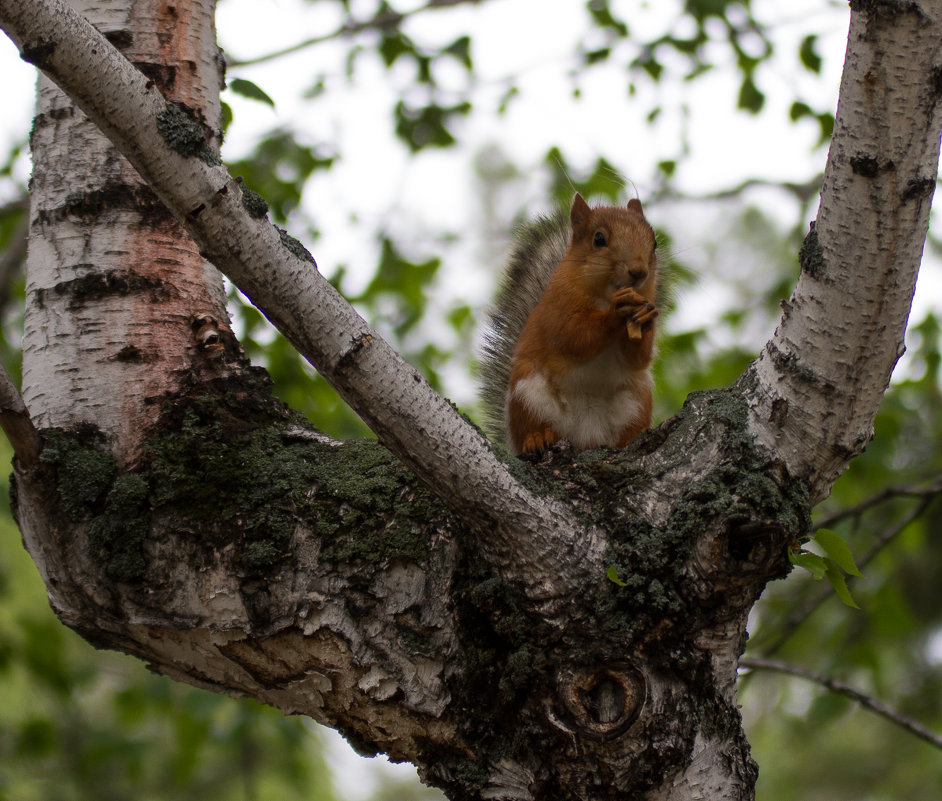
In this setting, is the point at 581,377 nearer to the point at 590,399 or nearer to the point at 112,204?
the point at 590,399

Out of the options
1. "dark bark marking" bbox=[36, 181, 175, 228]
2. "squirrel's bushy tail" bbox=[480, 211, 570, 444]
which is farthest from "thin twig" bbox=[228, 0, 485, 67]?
"dark bark marking" bbox=[36, 181, 175, 228]

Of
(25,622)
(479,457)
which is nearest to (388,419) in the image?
(479,457)

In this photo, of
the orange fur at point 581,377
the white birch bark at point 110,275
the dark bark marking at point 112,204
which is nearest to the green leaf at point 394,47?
the orange fur at point 581,377

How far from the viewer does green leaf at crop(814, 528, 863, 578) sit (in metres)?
1.27

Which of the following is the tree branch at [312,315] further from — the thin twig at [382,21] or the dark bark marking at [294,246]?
the thin twig at [382,21]

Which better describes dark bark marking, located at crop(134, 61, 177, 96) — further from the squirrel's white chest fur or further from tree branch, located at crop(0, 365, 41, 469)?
the squirrel's white chest fur

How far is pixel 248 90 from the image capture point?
2.09 meters

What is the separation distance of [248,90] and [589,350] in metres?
1.02

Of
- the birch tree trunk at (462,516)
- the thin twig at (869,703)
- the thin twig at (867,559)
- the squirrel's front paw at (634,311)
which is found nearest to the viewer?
the birch tree trunk at (462,516)

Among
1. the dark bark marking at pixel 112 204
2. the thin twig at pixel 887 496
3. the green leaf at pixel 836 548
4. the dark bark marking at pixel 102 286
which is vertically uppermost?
the thin twig at pixel 887 496

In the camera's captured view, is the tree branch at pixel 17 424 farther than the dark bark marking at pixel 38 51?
Yes

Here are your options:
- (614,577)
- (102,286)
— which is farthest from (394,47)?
(614,577)

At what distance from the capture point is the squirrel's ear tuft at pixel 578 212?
2.80 metres

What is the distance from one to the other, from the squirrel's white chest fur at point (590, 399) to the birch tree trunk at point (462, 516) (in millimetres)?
884
